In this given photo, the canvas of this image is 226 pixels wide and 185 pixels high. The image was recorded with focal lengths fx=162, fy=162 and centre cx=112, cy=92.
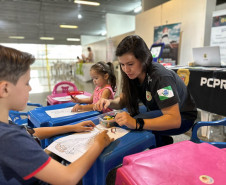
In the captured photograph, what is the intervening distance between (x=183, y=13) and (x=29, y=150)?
12.8 feet

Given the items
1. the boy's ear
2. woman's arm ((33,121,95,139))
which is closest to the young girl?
woman's arm ((33,121,95,139))

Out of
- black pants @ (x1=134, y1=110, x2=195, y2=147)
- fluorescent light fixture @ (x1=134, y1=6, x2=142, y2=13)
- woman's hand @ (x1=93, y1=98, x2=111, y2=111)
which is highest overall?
fluorescent light fixture @ (x1=134, y1=6, x2=142, y2=13)

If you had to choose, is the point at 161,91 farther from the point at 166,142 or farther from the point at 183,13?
the point at 183,13

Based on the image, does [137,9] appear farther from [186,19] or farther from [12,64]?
[12,64]

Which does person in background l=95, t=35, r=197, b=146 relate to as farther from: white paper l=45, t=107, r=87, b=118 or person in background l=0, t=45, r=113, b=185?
person in background l=0, t=45, r=113, b=185

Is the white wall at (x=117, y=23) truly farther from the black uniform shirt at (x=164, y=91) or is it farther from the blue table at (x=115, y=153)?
the blue table at (x=115, y=153)

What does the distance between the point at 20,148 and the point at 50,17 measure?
317 inches

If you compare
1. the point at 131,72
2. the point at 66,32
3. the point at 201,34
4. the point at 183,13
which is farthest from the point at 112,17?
the point at 131,72

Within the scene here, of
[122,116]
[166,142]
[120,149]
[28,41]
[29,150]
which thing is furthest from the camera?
[28,41]

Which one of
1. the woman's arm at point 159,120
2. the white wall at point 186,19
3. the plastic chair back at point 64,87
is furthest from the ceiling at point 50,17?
the woman's arm at point 159,120

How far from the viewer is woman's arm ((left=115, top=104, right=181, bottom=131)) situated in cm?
87

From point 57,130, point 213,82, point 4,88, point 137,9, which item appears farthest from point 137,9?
point 4,88

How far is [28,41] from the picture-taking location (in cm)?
788

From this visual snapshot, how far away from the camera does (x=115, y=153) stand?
0.68 meters
